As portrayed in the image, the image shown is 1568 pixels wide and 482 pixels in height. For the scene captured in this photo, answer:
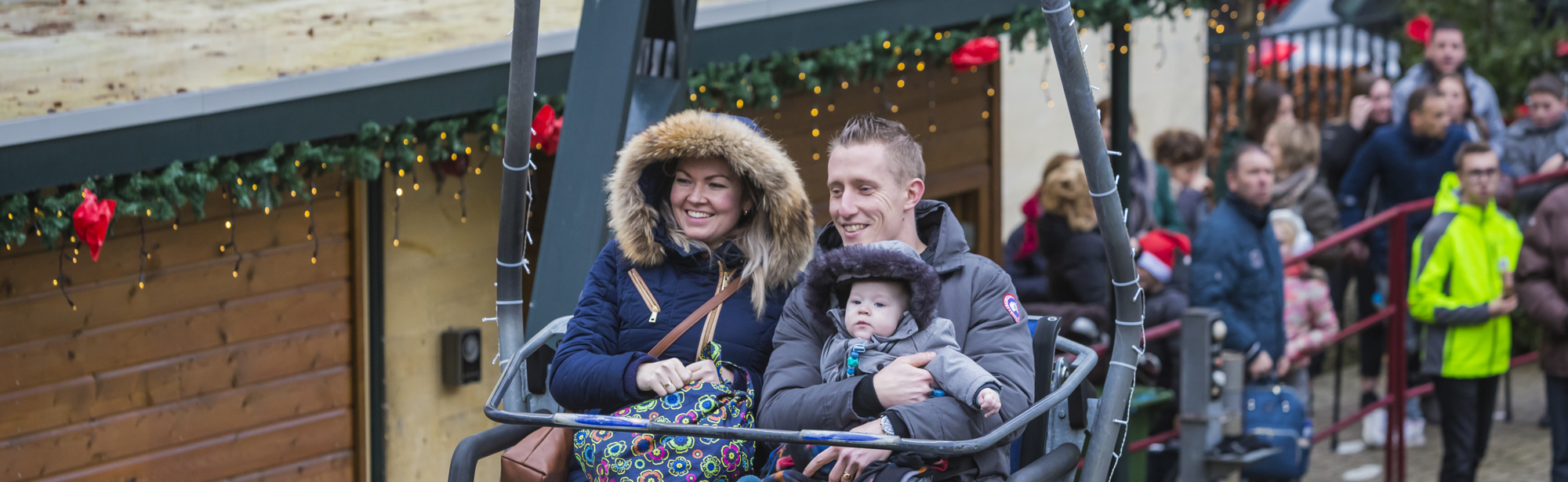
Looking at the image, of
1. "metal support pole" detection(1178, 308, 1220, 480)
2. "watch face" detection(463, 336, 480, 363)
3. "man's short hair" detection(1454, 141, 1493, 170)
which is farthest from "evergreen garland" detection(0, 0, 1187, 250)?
"metal support pole" detection(1178, 308, 1220, 480)

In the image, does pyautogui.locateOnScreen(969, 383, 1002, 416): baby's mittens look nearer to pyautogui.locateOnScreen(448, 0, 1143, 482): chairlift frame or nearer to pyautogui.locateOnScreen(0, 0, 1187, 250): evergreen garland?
pyautogui.locateOnScreen(448, 0, 1143, 482): chairlift frame

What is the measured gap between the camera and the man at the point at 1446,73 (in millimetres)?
10109

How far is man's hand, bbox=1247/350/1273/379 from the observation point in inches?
261

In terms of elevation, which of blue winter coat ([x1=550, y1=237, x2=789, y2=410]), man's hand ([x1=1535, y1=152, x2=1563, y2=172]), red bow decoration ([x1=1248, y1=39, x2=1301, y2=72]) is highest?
red bow decoration ([x1=1248, y1=39, x2=1301, y2=72])

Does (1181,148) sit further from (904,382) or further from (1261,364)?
(904,382)

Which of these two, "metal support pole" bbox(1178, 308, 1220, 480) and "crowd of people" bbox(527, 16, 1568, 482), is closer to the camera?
"crowd of people" bbox(527, 16, 1568, 482)

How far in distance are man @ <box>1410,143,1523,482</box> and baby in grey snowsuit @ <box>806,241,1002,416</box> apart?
491 centimetres

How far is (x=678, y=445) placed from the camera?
3.61 meters

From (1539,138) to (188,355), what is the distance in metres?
8.23

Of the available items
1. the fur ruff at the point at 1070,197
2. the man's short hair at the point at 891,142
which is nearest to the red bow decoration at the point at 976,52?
the fur ruff at the point at 1070,197

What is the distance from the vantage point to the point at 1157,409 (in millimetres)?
6855

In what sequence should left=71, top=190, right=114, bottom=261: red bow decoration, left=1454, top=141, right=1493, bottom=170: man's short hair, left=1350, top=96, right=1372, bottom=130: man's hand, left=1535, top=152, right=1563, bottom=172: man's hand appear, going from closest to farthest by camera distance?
left=71, top=190, right=114, bottom=261: red bow decoration
left=1454, top=141, right=1493, bottom=170: man's short hair
left=1535, top=152, right=1563, bottom=172: man's hand
left=1350, top=96, right=1372, bottom=130: man's hand

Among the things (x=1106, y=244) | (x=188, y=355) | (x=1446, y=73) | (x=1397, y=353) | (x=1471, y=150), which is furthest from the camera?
(x=1446, y=73)

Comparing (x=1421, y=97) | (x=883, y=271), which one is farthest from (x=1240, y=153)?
(x=883, y=271)
